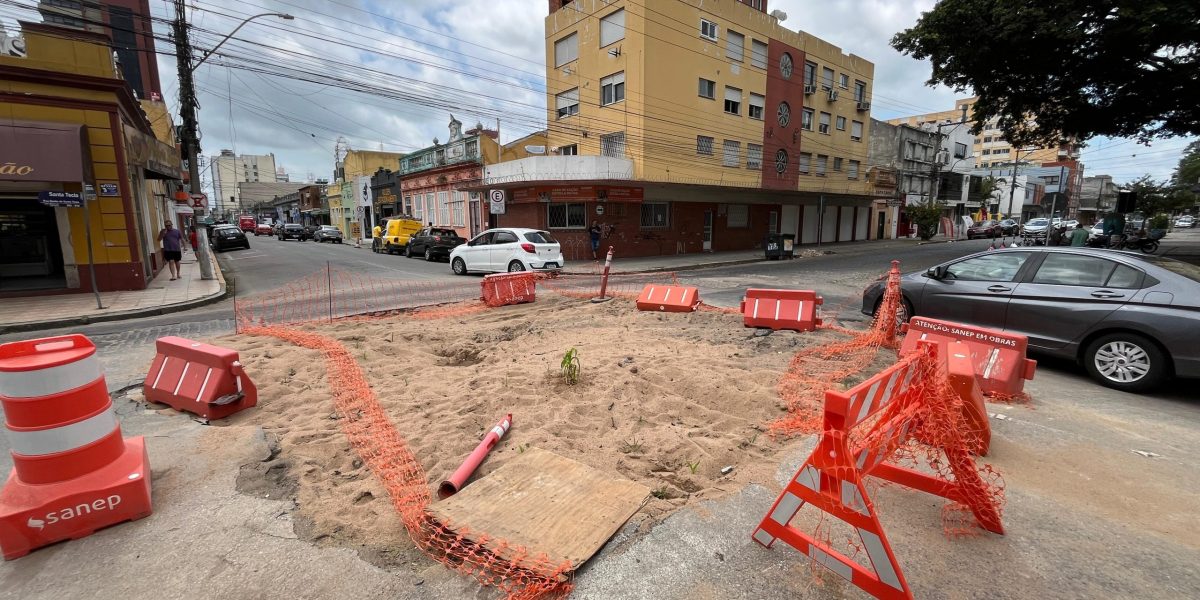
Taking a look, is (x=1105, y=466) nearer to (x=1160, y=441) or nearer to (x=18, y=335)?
(x=1160, y=441)

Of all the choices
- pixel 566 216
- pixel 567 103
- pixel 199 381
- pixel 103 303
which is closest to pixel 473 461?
pixel 199 381

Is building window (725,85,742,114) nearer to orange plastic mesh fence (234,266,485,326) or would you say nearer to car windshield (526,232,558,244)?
car windshield (526,232,558,244)

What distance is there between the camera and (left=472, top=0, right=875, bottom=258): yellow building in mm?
23281

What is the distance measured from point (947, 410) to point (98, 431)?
4996 mm

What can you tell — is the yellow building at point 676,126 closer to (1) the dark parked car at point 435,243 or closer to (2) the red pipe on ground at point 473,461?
(1) the dark parked car at point 435,243

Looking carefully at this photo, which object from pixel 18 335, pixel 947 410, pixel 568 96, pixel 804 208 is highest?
pixel 568 96

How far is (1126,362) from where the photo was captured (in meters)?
5.41

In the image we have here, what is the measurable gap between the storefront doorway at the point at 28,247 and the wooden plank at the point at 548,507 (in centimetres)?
1533

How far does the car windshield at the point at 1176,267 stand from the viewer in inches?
→ 211

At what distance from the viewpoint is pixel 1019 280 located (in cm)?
643

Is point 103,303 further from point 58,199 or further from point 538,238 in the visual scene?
point 538,238

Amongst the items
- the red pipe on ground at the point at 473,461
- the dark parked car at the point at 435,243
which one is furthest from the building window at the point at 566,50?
the red pipe on ground at the point at 473,461

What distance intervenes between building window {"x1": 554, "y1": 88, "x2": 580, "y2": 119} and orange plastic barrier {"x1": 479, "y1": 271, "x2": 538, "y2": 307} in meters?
18.9

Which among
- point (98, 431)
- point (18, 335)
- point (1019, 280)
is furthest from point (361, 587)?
point (18, 335)
